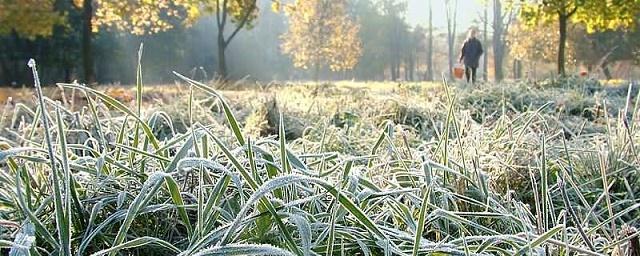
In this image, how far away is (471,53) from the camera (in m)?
13.0

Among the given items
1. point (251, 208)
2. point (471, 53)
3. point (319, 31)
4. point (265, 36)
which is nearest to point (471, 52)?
point (471, 53)

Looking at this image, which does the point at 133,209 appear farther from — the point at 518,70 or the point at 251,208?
the point at 518,70

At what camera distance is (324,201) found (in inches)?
36.7

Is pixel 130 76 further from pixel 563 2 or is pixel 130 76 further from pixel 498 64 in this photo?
pixel 563 2

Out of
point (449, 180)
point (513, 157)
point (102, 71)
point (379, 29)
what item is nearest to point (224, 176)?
point (449, 180)

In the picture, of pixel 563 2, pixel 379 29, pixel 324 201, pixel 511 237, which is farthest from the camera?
pixel 379 29

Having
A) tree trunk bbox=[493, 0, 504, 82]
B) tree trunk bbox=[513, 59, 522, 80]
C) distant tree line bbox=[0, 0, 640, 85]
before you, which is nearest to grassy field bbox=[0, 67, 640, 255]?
distant tree line bbox=[0, 0, 640, 85]

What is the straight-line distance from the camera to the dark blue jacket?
13.0m

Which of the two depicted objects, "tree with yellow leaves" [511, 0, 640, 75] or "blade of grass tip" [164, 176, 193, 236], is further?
"tree with yellow leaves" [511, 0, 640, 75]

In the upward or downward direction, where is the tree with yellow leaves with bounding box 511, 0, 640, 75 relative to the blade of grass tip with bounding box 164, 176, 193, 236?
upward

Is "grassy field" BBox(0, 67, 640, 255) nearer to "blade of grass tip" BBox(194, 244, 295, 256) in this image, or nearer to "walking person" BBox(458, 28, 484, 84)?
"blade of grass tip" BBox(194, 244, 295, 256)

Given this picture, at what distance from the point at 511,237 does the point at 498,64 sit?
31.2 m

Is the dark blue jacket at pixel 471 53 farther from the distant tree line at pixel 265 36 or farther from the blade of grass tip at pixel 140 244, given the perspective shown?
the blade of grass tip at pixel 140 244

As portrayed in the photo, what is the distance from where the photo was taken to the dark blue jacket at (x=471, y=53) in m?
13.0
